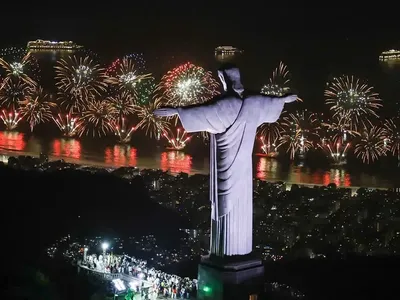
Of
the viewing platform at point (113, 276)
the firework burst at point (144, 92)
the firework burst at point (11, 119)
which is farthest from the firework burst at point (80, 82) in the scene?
the viewing platform at point (113, 276)

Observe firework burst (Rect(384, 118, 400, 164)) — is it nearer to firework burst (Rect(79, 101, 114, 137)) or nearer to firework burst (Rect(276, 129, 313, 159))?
firework burst (Rect(276, 129, 313, 159))

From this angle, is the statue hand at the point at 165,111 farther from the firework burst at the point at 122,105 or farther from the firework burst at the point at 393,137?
the firework burst at the point at 122,105

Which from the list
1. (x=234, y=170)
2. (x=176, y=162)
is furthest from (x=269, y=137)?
(x=234, y=170)

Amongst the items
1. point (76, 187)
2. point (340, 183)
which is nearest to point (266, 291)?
point (76, 187)

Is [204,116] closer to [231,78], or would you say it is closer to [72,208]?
[231,78]

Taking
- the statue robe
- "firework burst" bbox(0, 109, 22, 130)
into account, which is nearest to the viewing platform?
the statue robe
